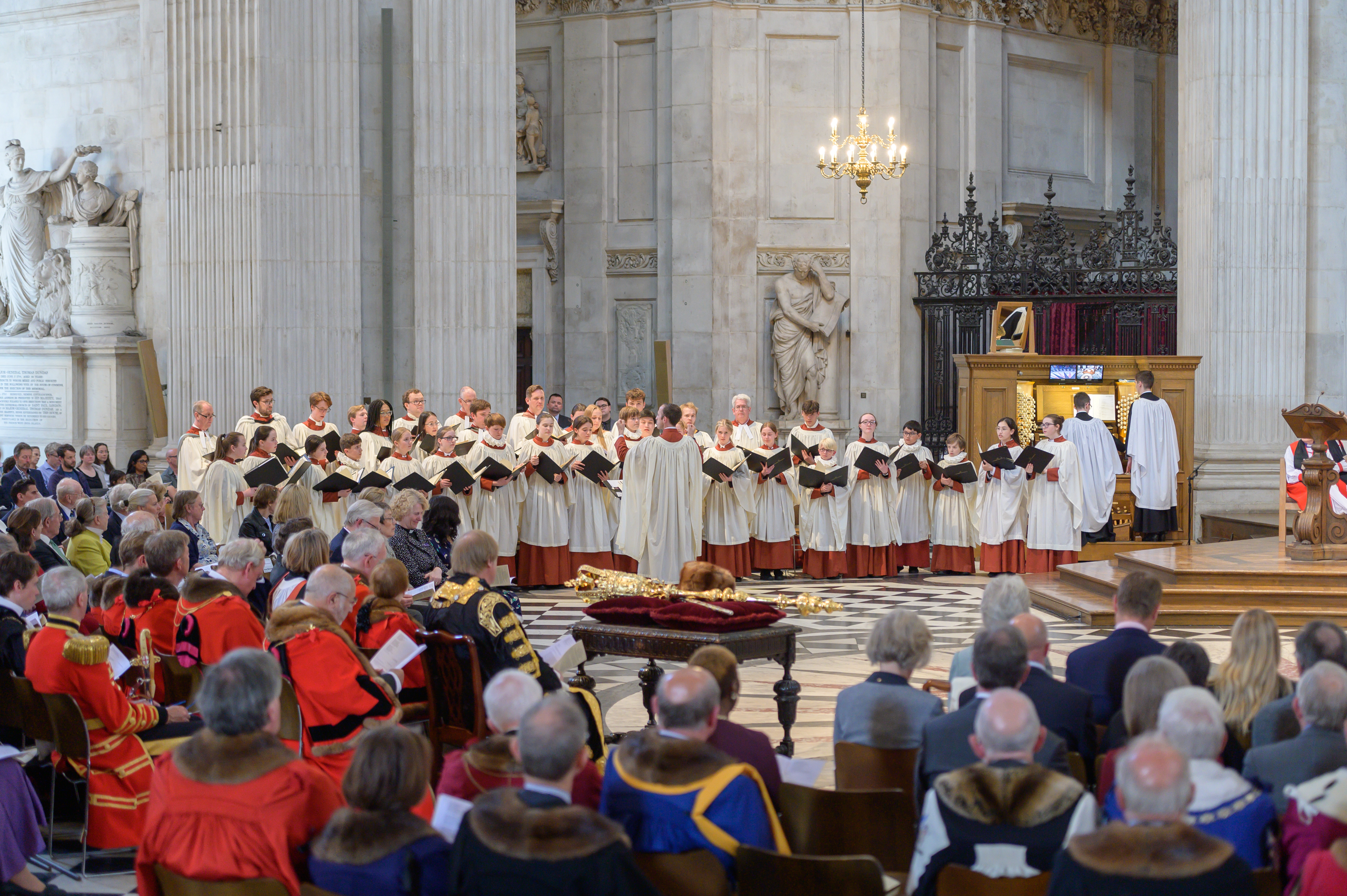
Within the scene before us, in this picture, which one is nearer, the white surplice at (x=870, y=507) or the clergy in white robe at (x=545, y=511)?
the clergy in white robe at (x=545, y=511)

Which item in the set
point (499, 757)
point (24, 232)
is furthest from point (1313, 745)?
point (24, 232)

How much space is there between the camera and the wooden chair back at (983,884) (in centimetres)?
387

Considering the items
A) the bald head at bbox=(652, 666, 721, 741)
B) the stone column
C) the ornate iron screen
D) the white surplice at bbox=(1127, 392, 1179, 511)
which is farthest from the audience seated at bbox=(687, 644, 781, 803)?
the ornate iron screen

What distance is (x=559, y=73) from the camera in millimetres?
20625

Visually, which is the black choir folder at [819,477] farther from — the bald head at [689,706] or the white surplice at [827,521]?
the bald head at [689,706]

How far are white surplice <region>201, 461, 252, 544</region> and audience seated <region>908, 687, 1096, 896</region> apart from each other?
9611mm

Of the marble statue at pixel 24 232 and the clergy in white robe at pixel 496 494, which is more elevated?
the marble statue at pixel 24 232

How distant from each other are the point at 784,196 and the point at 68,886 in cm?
1552

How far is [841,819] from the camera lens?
4.46m

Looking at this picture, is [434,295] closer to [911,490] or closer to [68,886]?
[911,490]

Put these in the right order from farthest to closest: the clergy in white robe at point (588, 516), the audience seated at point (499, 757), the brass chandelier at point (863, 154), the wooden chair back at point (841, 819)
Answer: the brass chandelier at point (863, 154), the clergy in white robe at point (588, 516), the wooden chair back at point (841, 819), the audience seated at point (499, 757)

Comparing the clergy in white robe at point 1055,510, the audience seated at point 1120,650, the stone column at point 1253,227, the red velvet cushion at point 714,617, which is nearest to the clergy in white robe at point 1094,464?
the clergy in white robe at point 1055,510

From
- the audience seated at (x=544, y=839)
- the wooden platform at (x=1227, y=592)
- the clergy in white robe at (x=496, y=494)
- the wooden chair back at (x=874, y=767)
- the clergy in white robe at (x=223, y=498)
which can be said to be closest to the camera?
the audience seated at (x=544, y=839)

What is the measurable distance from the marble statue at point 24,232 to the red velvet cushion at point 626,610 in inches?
475
